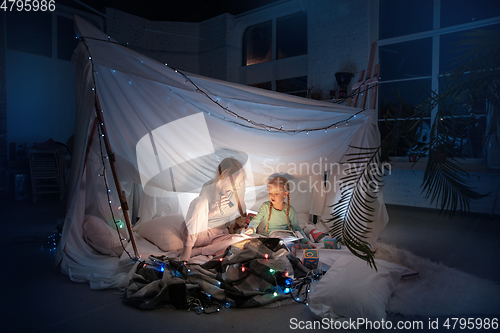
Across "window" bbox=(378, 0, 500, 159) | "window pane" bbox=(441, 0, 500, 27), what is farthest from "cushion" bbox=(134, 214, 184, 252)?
"window pane" bbox=(441, 0, 500, 27)

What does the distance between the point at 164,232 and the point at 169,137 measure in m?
0.89

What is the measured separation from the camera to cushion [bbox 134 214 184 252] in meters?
2.86

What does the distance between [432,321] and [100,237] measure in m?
2.52

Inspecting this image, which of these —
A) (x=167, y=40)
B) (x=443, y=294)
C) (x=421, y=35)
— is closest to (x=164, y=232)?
(x=443, y=294)

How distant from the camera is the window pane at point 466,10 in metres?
4.55

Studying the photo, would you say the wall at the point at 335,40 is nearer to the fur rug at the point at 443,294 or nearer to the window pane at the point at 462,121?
the fur rug at the point at 443,294

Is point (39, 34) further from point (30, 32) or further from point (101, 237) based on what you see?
point (101, 237)

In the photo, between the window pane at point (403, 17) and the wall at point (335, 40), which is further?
the wall at point (335, 40)

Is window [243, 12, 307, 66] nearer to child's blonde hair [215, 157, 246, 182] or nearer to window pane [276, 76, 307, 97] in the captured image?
window pane [276, 76, 307, 97]

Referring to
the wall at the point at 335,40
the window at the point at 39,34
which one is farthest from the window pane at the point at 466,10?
the window at the point at 39,34

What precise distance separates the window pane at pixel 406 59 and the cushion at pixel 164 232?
14.3ft

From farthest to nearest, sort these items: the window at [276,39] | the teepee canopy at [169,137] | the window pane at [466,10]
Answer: the window at [276,39], the window pane at [466,10], the teepee canopy at [169,137]

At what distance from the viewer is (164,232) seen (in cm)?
296

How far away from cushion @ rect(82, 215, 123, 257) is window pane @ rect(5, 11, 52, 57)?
5.44 meters
